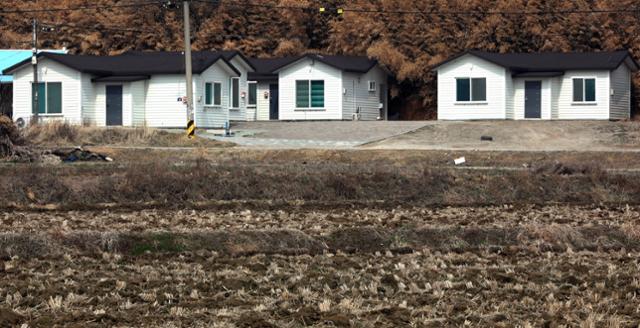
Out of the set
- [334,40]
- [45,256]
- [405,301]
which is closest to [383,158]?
[45,256]

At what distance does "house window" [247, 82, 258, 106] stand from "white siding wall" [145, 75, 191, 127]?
7.24 meters

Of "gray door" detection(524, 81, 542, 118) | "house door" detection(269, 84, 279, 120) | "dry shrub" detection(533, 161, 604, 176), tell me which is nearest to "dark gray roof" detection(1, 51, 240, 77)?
"house door" detection(269, 84, 279, 120)

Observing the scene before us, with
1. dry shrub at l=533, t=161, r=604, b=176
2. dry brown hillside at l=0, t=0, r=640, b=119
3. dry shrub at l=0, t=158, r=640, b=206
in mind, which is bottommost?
dry shrub at l=0, t=158, r=640, b=206

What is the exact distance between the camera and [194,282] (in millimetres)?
11594

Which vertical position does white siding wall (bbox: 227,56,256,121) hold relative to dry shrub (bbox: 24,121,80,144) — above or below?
above

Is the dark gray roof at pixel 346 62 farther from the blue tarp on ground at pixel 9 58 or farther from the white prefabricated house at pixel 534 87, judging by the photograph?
the blue tarp on ground at pixel 9 58

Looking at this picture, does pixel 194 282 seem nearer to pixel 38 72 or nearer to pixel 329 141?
pixel 329 141

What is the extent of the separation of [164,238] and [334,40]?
4372 cm

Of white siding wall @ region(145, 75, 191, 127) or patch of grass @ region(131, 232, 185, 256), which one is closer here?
patch of grass @ region(131, 232, 185, 256)

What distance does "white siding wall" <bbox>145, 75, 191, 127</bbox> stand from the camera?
45562 mm

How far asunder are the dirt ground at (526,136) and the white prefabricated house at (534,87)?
3.05 m

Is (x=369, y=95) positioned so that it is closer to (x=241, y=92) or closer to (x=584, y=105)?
(x=241, y=92)

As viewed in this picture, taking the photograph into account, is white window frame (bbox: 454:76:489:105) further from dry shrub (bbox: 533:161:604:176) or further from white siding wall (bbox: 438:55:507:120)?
dry shrub (bbox: 533:161:604:176)

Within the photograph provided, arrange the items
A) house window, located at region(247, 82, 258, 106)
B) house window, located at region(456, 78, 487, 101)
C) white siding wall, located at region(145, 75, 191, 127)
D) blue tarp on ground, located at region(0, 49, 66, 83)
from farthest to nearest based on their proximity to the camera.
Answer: house window, located at region(247, 82, 258, 106), blue tarp on ground, located at region(0, 49, 66, 83), house window, located at region(456, 78, 487, 101), white siding wall, located at region(145, 75, 191, 127)
